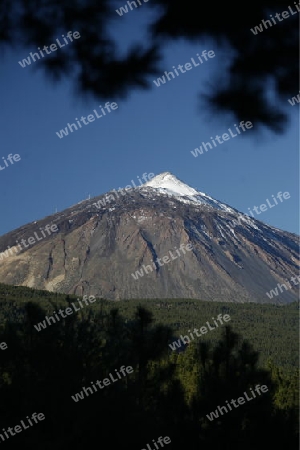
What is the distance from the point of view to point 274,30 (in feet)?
20.5

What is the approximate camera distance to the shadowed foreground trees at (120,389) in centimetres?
804

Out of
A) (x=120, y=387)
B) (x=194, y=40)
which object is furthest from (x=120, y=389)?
(x=194, y=40)

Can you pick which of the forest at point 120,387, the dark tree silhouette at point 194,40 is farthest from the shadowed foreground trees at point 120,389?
the dark tree silhouette at point 194,40

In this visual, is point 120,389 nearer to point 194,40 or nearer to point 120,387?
point 120,387

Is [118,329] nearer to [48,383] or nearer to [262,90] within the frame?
[48,383]

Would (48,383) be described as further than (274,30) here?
Yes

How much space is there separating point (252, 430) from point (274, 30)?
10111 mm

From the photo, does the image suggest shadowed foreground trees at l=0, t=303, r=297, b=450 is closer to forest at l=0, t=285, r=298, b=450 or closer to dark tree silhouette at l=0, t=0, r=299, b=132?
forest at l=0, t=285, r=298, b=450

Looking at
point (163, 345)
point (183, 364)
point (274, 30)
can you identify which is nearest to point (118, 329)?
point (163, 345)

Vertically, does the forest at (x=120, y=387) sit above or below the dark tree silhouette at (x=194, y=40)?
below

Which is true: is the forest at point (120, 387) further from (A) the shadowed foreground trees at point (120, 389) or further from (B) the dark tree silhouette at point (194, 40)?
(B) the dark tree silhouette at point (194, 40)

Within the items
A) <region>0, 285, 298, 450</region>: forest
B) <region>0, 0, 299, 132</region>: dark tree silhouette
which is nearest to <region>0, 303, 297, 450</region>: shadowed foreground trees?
<region>0, 285, 298, 450</region>: forest

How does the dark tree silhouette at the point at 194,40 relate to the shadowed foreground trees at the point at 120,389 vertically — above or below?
above

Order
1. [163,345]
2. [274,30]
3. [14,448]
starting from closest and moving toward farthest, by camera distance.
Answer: [274,30], [14,448], [163,345]
